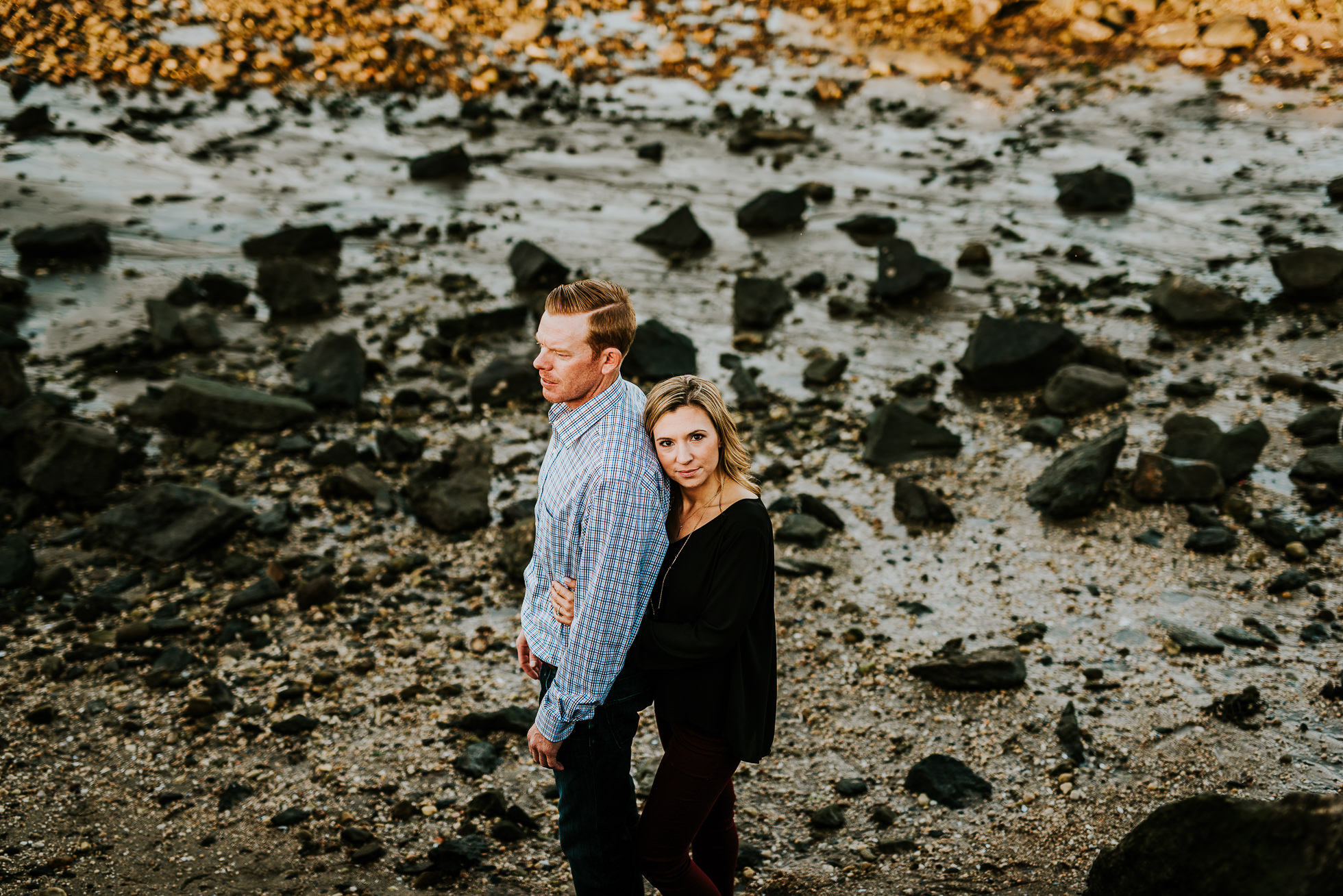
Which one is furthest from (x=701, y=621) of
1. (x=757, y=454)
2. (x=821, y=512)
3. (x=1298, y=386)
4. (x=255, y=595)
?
(x=1298, y=386)

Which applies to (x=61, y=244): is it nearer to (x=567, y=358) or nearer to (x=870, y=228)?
(x=870, y=228)

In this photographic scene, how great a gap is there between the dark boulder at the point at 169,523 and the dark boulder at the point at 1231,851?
6.85 meters

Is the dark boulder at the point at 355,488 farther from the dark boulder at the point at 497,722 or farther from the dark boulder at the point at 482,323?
the dark boulder at the point at 482,323

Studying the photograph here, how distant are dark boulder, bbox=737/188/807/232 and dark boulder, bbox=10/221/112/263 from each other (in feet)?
28.9

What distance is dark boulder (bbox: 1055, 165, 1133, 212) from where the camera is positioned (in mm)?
13961

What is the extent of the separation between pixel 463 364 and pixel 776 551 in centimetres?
459

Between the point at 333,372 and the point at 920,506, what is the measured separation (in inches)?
236

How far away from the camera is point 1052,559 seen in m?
7.75

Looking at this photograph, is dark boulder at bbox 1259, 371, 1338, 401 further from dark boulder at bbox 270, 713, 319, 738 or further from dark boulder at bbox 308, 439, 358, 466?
dark boulder at bbox 270, 713, 319, 738

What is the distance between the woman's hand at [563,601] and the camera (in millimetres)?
3605

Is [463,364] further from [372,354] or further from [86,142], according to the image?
[86,142]

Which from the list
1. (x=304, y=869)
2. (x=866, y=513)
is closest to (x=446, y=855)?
(x=304, y=869)

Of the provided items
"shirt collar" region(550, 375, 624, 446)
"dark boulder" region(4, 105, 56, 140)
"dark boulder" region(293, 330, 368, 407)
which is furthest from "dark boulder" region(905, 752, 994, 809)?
"dark boulder" region(4, 105, 56, 140)

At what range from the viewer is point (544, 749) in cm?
364
